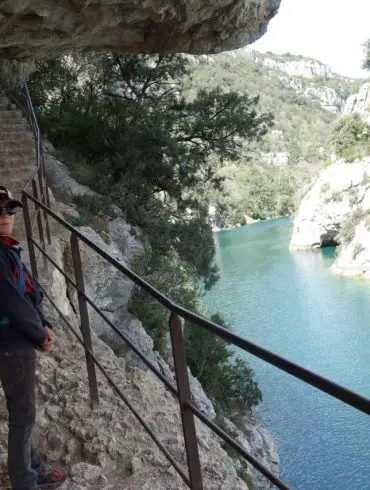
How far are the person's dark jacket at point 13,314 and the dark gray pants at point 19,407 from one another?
47mm

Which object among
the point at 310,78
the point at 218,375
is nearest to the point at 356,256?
the point at 218,375

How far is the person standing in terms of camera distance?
1.88m

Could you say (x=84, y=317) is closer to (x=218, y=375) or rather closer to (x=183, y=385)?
(x=183, y=385)

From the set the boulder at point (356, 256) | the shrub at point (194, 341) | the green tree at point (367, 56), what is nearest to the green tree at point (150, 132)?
the shrub at point (194, 341)

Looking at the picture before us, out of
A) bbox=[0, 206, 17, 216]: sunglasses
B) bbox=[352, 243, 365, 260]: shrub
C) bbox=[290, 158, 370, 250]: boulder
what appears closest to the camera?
bbox=[0, 206, 17, 216]: sunglasses

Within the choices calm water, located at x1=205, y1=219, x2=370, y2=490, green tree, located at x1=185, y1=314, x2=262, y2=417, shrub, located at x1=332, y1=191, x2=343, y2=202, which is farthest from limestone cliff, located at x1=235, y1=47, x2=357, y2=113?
green tree, located at x1=185, y1=314, x2=262, y2=417

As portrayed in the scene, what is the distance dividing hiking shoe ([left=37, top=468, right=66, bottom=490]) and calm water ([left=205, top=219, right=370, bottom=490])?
434 inches

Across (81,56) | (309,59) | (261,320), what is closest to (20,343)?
(81,56)

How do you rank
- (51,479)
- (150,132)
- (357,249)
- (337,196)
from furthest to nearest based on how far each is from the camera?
1. (337,196)
2. (357,249)
3. (150,132)
4. (51,479)

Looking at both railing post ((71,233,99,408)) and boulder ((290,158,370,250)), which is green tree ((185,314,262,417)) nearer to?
railing post ((71,233,99,408))

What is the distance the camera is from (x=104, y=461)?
2.48 metres

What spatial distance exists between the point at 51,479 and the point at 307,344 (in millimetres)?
19347

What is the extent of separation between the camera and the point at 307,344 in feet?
67.5

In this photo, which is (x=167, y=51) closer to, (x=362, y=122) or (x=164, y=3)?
(x=164, y=3)
